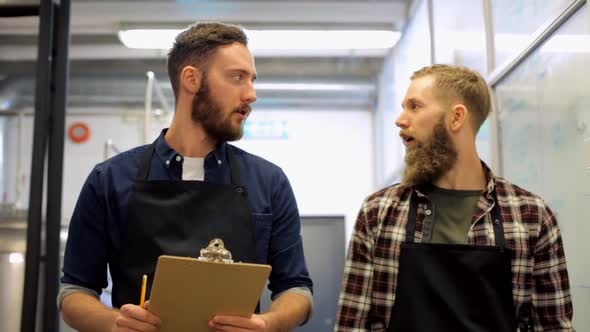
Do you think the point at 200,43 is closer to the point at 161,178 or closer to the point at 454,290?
the point at 161,178

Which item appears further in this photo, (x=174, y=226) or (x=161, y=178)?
(x=161, y=178)

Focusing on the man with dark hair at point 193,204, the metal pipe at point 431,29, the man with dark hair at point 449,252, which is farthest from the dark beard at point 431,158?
the metal pipe at point 431,29

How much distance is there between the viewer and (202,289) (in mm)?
1211

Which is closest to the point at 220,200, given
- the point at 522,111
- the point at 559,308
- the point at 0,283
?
the point at 559,308

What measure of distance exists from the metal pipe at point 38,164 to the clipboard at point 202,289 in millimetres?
1204

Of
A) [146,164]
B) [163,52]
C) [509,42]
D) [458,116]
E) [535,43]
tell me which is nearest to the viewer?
[146,164]

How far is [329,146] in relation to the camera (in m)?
6.20

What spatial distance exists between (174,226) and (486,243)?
0.78m

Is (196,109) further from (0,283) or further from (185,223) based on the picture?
(0,283)

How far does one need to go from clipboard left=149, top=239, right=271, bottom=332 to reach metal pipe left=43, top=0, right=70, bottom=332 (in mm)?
1241

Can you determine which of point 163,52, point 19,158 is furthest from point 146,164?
point 163,52

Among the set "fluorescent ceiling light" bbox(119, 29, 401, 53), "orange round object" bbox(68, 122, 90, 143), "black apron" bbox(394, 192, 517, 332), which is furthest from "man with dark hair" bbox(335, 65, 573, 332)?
"orange round object" bbox(68, 122, 90, 143)

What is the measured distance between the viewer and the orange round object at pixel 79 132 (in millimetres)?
6160

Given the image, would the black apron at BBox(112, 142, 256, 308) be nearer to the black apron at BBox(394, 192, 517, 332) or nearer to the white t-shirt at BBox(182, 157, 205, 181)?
the white t-shirt at BBox(182, 157, 205, 181)
